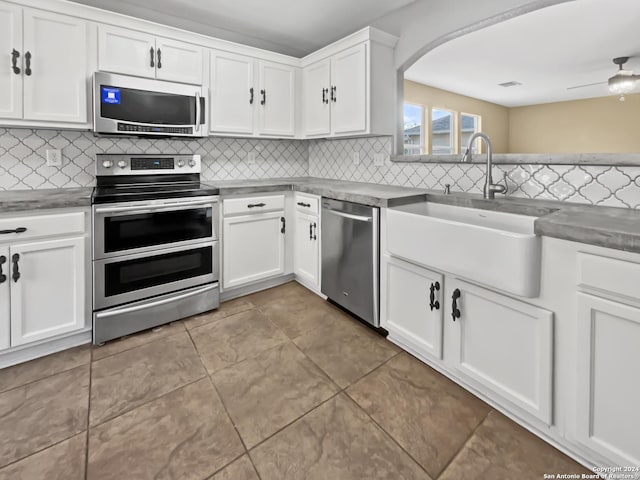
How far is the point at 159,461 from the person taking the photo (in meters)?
1.30

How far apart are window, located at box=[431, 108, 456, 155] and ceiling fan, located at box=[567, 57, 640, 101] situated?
1202 mm

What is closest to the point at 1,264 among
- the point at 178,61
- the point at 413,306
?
the point at 178,61

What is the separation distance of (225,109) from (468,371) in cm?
258

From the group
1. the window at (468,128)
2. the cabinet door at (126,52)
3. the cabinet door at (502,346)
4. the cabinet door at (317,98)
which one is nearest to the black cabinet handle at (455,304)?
the cabinet door at (502,346)

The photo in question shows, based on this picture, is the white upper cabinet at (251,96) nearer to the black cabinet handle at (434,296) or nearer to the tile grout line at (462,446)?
the black cabinet handle at (434,296)

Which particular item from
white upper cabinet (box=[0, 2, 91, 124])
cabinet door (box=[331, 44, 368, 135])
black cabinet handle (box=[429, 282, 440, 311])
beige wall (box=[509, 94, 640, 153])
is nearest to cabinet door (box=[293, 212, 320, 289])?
cabinet door (box=[331, 44, 368, 135])

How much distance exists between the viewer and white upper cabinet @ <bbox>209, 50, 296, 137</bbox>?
9.11 ft

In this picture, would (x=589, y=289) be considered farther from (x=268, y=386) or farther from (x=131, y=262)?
(x=131, y=262)

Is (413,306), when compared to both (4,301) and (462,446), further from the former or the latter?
(4,301)

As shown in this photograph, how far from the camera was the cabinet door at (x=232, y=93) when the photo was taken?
275 cm

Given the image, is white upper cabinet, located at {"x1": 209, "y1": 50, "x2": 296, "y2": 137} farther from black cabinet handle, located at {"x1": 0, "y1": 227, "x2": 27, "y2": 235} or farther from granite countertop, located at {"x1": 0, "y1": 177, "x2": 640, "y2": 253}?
black cabinet handle, located at {"x1": 0, "y1": 227, "x2": 27, "y2": 235}

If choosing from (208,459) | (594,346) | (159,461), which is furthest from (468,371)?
(159,461)

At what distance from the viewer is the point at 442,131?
2955mm

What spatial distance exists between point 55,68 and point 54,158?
0.62m
